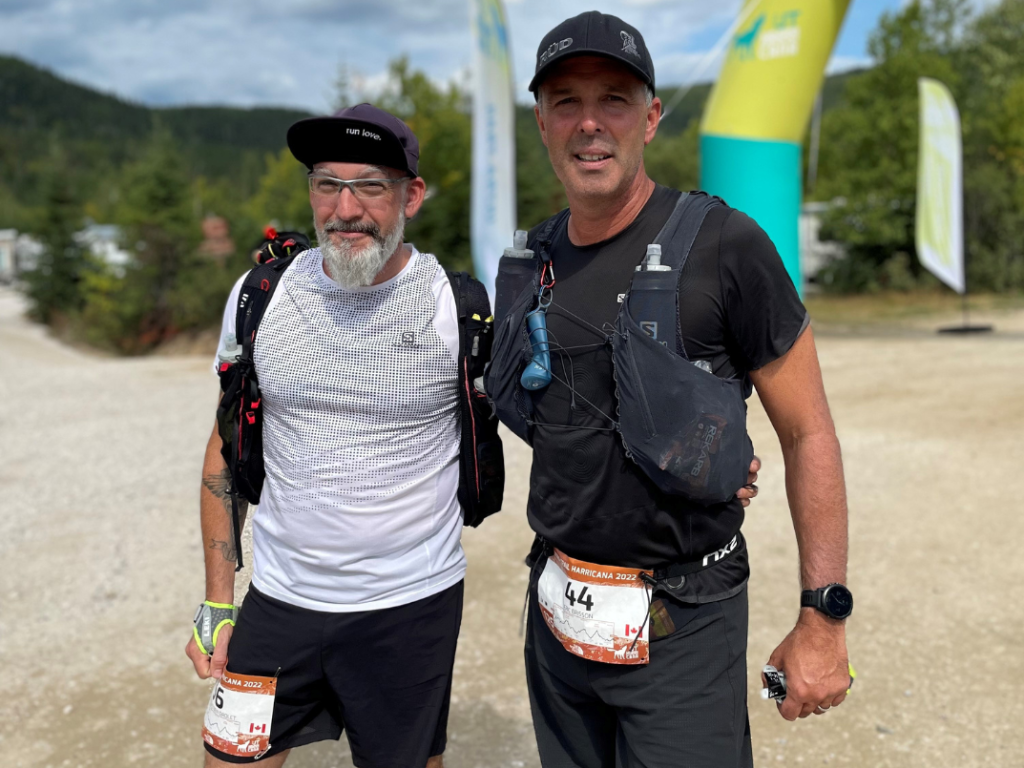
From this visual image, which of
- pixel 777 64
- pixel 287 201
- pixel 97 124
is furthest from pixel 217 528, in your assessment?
pixel 97 124

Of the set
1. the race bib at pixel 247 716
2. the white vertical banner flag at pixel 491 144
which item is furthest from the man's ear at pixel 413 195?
the white vertical banner flag at pixel 491 144

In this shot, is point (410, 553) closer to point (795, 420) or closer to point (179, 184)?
point (795, 420)

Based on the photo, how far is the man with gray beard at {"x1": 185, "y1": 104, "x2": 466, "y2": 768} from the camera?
214 centimetres

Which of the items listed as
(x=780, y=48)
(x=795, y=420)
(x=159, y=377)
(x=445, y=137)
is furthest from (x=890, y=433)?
(x=445, y=137)

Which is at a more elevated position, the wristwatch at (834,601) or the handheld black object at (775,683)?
the wristwatch at (834,601)

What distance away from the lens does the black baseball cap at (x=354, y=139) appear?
2.16 metres

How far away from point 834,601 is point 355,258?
1.39 m

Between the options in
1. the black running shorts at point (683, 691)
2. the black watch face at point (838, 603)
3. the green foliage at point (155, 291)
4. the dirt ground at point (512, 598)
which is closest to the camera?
the black watch face at point (838, 603)

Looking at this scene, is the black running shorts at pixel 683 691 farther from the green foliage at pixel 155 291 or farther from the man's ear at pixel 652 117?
the green foliage at pixel 155 291

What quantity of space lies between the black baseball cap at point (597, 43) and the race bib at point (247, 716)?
5.37 ft

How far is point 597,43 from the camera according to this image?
5.97ft

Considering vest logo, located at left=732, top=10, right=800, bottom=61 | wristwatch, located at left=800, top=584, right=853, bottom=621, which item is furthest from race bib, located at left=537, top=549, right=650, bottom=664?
vest logo, located at left=732, top=10, right=800, bottom=61

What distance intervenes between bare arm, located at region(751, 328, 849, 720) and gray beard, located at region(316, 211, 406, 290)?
0.99 meters

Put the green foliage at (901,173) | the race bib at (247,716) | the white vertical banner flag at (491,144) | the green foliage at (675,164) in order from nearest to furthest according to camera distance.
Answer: the race bib at (247,716), the white vertical banner flag at (491,144), the green foliage at (901,173), the green foliage at (675,164)
